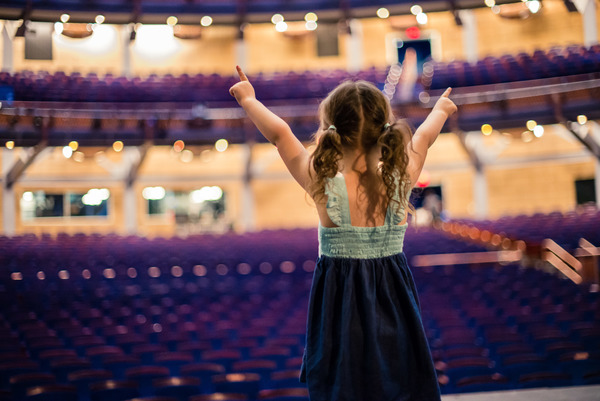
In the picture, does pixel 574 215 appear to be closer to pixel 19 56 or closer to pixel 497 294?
pixel 497 294

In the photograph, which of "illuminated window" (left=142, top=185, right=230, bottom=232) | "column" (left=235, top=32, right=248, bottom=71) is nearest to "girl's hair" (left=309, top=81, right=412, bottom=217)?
"illuminated window" (left=142, top=185, right=230, bottom=232)

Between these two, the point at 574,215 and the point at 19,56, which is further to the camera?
the point at 19,56

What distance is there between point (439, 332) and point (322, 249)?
17.6 ft

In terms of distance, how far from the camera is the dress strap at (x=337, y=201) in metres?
1.46

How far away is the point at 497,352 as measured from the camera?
560 cm

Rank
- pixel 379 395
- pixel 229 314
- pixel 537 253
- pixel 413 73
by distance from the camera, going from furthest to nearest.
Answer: pixel 413 73, pixel 537 253, pixel 229 314, pixel 379 395

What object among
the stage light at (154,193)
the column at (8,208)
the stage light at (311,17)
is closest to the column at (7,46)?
the column at (8,208)

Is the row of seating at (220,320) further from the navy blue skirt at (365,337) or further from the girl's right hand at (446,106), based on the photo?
the girl's right hand at (446,106)

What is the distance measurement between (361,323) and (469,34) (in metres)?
17.8

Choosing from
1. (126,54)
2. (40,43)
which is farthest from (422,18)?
(40,43)

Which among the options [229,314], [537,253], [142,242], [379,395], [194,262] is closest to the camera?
[379,395]

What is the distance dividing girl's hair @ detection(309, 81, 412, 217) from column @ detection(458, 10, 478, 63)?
56.4 feet

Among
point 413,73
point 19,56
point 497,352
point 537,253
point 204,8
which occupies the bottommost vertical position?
point 497,352

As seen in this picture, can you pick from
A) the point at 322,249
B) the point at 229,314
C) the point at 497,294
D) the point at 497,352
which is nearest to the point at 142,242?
the point at 229,314
